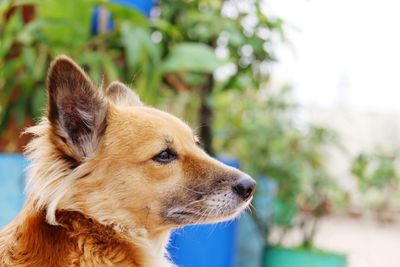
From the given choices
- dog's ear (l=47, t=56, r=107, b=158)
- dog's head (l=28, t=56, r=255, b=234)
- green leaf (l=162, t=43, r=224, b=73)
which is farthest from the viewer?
green leaf (l=162, t=43, r=224, b=73)

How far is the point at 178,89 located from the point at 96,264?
2.82 metres

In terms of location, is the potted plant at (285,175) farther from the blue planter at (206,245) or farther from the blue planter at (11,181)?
the blue planter at (11,181)

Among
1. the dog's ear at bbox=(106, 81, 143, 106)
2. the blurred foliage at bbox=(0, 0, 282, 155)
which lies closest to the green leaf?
the blurred foliage at bbox=(0, 0, 282, 155)

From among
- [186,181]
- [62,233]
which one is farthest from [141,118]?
[62,233]

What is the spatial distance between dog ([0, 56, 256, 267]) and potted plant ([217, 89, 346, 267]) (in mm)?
1979

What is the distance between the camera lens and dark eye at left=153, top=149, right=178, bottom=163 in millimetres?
1973

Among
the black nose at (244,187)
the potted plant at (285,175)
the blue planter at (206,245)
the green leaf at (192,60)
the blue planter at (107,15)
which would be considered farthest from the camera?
the blue planter at (107,15)

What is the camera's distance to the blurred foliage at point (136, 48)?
372 cm

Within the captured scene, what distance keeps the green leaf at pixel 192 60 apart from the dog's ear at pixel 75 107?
68.9 inches

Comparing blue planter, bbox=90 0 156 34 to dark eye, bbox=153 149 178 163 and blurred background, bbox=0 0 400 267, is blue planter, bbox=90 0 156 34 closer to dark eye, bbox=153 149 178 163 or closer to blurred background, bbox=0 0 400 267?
blurred background, bbox=0 0 400 267

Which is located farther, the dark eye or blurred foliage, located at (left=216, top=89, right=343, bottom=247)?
blurred foliage, located at (left=216, top=89, right=343, bottom=247)

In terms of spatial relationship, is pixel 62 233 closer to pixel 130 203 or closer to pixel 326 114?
pixel 130 203

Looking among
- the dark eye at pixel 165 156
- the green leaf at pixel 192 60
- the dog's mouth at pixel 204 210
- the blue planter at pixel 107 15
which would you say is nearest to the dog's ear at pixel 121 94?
the dark eye at pixel 165 156

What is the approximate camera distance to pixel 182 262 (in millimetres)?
3229
